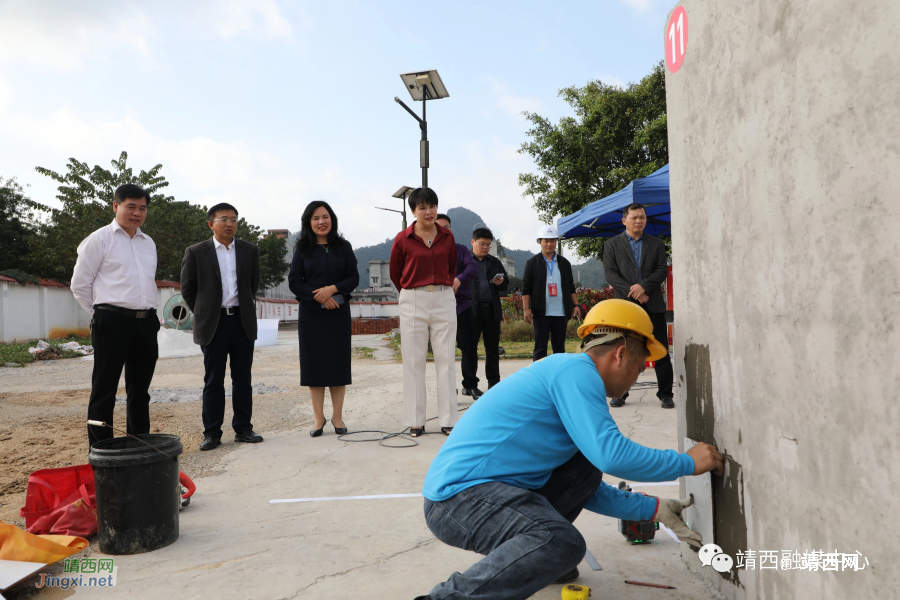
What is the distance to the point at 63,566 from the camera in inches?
102

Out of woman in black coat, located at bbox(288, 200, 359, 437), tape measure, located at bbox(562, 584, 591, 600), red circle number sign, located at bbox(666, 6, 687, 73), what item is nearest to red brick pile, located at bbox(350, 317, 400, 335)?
woman in black coat, located at bbox(288, 200, 359, 437)

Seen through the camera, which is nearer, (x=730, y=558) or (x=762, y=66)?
(x=762, y=66)

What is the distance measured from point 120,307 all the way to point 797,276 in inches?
151

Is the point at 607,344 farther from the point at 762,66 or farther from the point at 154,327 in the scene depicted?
the point at 154,327

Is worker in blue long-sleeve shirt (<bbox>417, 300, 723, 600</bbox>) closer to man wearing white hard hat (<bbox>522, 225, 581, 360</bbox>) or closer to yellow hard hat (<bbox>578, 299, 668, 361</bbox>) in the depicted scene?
yellow hard hat (<bbox>578, 299, 668, 361</bbox>)

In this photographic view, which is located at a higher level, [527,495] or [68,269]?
[68,269]

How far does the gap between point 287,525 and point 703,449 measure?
2.03m

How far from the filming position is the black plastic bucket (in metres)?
2.74

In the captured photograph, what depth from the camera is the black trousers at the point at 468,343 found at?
656 centimetres

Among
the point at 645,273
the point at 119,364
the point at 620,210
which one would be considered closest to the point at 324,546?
the point at 119,364

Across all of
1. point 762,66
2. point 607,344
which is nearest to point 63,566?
point 607,344

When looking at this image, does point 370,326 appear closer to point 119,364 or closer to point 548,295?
point 548,295

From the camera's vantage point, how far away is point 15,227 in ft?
107

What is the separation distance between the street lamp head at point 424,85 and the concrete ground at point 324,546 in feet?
30.8
